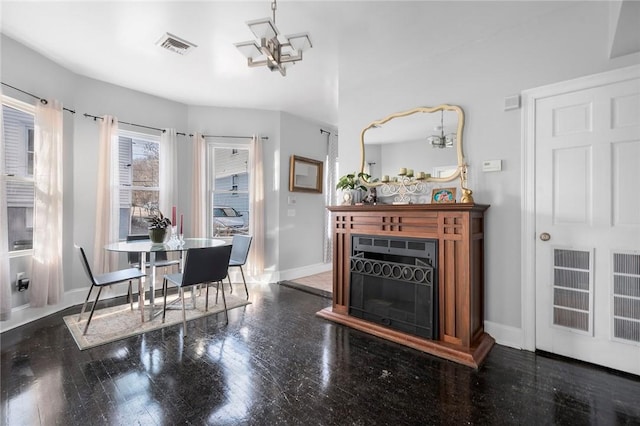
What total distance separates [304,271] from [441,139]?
3.21 m

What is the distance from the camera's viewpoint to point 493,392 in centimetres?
185

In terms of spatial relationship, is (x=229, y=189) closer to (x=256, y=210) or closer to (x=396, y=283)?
(x=256, y=210)

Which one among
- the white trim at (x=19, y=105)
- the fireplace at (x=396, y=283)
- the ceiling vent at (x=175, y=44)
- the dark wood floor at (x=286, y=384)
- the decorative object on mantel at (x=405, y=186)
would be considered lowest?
the dark wood floor at (x=286, y=384)

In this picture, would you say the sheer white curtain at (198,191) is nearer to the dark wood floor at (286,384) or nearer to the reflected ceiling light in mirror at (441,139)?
the dark wood floor at (286,384)

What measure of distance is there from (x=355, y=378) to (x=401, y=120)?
242 cm

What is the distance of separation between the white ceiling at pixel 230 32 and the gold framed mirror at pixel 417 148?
1.93 ft

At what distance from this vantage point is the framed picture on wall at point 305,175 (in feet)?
15.9

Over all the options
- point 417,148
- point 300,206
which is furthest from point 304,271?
point 417,148

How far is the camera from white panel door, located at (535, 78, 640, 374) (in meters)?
2.02

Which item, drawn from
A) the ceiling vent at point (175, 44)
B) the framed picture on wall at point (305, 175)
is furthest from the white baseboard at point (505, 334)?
the ceiling vent at point (175, 44)

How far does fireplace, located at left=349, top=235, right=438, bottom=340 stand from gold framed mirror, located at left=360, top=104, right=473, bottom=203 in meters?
0.62

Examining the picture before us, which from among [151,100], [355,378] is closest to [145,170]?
[151,100]

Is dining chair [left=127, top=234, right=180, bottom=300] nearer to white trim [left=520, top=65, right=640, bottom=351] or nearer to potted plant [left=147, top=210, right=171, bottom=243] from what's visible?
potted plant [left=147, top=210, right=171, bottom=243]

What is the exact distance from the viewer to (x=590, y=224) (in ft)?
7.07
